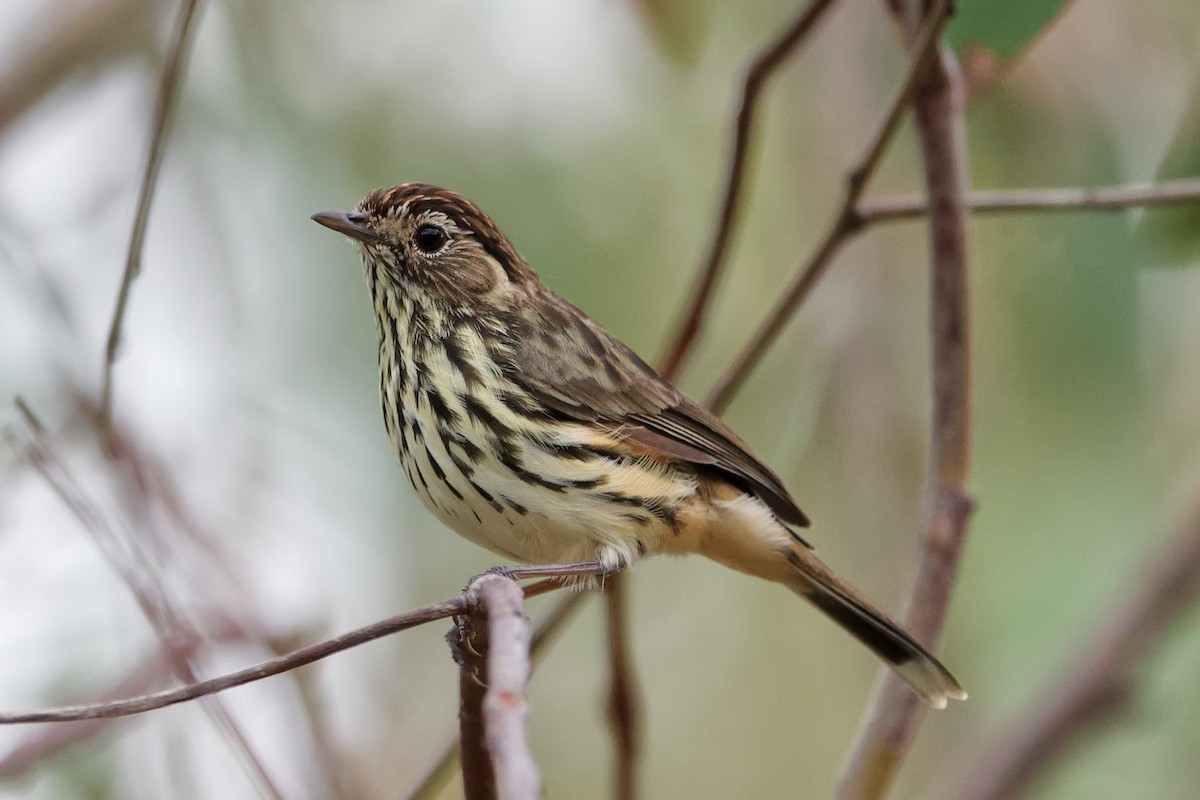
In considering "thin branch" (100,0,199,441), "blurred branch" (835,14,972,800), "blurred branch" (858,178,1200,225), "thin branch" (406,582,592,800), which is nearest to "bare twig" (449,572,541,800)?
"thin branch" (406,582,592,800)

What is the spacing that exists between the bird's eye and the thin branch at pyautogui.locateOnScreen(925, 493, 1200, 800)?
6.76 ft

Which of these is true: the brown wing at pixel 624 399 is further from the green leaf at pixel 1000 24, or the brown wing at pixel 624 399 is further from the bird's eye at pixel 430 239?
the green leaf at pixel 1000 24

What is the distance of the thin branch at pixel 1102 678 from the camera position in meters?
3.01

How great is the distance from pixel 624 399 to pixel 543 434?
342mm

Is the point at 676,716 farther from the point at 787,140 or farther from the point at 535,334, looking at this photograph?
the point at 535,334

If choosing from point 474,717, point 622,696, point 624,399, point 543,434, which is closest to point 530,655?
point 474,717

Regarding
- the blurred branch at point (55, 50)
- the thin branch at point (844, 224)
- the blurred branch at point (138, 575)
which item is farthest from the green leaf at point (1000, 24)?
the blurred branch at point (55, 50)

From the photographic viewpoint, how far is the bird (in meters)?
3.36

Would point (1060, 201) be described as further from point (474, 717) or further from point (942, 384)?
point (474, 717)

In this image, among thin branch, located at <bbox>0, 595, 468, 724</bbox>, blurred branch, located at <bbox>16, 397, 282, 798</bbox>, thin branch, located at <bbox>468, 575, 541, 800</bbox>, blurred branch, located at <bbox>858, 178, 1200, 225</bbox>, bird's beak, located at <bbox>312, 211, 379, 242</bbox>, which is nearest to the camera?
thin branch, located at <bbox>468, 575, 541, 800</bbox>

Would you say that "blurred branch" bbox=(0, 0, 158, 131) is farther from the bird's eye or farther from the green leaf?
the green leaf

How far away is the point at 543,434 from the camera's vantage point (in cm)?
342

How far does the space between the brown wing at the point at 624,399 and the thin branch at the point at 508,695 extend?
1.50m

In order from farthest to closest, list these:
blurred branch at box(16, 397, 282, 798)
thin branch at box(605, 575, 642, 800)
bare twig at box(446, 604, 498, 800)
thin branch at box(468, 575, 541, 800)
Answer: thin branch at box(605, 575, 642, 800)
blurred branch at box(16, 397, 282, 798)
bare twig at box(446, 604, 498, 800)
thin branch at box(468, 575, 541, 800)
